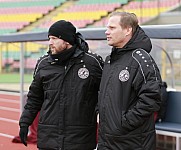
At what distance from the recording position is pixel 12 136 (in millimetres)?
7324

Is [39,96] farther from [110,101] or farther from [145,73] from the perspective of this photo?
[145,73]

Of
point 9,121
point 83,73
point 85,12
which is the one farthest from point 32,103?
point 85,12

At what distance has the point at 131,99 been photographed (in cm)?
266

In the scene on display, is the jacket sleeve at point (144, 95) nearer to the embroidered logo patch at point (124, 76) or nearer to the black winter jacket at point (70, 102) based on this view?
the embroidered logo patch at point (124, 76)

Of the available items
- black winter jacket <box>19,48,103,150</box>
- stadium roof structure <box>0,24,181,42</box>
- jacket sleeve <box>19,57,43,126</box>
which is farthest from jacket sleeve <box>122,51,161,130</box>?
stadium roof structure <box>0,24,181,42</box>

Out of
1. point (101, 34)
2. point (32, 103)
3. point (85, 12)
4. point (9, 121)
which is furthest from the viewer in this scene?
point (85, 12)

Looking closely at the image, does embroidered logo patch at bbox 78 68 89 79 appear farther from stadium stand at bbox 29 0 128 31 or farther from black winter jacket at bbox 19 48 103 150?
stadium stand at bbox 29 0 128 31

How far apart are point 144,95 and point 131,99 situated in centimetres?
12

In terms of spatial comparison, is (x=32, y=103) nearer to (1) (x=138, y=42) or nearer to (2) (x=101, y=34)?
(1) (x=138, y=42)

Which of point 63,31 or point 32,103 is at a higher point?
point 63,31

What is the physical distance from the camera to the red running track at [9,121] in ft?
21.4

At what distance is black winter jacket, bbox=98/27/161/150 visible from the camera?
2.58m

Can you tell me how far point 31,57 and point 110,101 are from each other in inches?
791

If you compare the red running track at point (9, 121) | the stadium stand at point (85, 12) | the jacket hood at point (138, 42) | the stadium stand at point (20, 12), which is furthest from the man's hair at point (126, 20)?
the stadium stand at point (20, 12)
